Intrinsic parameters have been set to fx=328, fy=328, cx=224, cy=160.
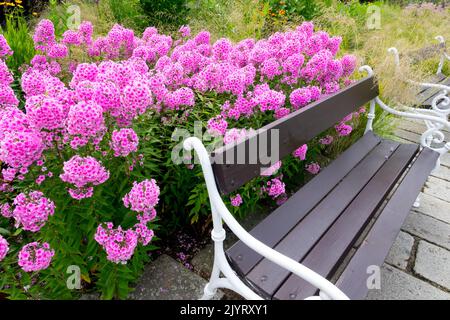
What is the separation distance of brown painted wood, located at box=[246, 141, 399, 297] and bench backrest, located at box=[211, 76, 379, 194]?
1.42 ft

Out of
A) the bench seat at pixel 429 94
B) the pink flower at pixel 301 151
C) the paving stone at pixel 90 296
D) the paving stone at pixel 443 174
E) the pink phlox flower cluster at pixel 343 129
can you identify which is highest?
the pink flower at pixel 301 151

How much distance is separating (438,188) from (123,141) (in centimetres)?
334

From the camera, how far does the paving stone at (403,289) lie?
2.20 m

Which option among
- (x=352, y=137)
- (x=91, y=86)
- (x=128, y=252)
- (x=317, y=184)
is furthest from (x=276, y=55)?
(x=128, y=252)

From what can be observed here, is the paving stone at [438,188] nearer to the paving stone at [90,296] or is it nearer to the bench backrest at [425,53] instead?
the bench backrest at [425,53]

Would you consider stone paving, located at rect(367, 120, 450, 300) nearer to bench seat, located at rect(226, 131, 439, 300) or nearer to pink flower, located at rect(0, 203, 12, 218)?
bench seat, located at rect(226, 131, 439, 300)

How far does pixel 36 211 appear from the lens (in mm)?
1410

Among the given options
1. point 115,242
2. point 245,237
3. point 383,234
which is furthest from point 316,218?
point 115,242

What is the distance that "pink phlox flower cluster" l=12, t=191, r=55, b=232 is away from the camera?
1.41 m

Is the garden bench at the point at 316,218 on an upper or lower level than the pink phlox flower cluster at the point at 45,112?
lower

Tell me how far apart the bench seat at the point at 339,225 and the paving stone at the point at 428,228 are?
0.55m

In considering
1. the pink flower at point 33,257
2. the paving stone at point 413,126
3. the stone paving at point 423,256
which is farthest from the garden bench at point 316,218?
the paving stone at point 413,126

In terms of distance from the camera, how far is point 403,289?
225cm

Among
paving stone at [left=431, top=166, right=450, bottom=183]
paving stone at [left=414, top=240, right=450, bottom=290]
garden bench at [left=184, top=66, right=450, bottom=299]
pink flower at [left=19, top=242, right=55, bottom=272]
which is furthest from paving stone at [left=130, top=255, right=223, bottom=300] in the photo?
paving stone at [left=431, top=166, right=450, bottom=183]
